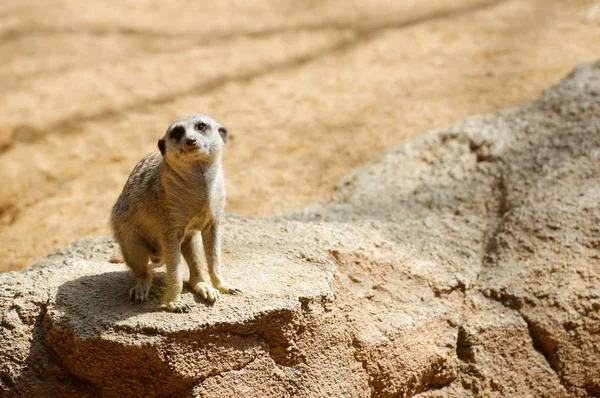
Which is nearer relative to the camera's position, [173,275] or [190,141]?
[190,141]

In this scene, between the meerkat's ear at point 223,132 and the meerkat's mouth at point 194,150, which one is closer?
the meerkat's mouth at point 194,150

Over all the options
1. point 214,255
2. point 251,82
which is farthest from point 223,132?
point 251,82

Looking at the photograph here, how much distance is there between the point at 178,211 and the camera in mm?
2820

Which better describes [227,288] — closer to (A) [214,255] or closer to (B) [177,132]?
(A) [214,255]

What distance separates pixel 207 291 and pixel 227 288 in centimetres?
10

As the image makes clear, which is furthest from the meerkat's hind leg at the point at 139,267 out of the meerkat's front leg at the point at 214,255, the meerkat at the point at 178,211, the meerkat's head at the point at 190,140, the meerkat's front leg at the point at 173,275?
the meerkat's head at the point at 190,140

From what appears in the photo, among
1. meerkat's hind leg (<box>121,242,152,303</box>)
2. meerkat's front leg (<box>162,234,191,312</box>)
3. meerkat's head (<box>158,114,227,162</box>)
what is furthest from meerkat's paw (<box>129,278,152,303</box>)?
meerkat's head (<box>158,114,227,162</box>)

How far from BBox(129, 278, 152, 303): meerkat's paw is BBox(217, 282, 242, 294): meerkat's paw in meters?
0.30

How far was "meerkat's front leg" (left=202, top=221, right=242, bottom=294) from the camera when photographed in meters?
2.95

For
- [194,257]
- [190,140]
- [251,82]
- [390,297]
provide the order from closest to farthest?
1. [190,140]
2. [194,257]
3. [390,297]
4. [251,82]

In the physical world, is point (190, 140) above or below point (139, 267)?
above

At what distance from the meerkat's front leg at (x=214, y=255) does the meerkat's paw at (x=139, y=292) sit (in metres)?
0.27

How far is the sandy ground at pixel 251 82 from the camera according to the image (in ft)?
18.7

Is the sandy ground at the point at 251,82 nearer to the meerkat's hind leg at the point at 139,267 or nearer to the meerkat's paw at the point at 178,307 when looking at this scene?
the meerkat's hind leg at the point at 139,267
